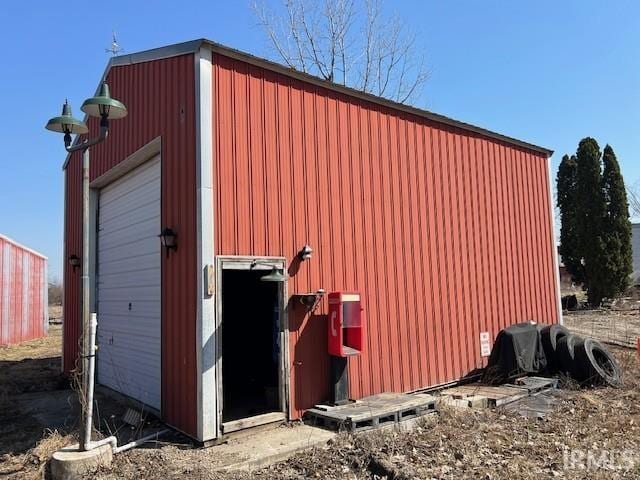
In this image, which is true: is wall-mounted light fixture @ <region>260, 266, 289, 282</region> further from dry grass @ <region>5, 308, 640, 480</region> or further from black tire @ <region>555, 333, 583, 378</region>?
black tire @ <region>555, 333, 583, 378</region>

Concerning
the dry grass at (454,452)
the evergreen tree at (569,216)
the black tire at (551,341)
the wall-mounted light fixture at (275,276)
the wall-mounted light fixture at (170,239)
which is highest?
the evergreen tree at (569,216)

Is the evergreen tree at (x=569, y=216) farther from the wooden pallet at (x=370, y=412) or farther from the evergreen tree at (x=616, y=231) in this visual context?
the wooden pallet at (x=370, y=412)

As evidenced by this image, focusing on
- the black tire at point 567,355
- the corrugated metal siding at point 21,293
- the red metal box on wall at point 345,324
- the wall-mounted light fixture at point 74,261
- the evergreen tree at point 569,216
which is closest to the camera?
the red metal box on wall at point 345,324

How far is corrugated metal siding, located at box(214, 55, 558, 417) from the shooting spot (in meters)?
6.58

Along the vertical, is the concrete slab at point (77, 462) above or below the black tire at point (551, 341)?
below

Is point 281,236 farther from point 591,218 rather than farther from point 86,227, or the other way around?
point 591,218

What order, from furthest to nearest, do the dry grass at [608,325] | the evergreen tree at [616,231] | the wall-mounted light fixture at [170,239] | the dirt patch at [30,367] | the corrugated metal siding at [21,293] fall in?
the evergreen tree at [616,231] → the corrugated metal siding at [21,293] → the dry grass at [608,325] → the dirt patch at [30,367] → the wall-mounted light fixture at [170,239]

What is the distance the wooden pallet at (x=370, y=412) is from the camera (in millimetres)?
Result: 6105

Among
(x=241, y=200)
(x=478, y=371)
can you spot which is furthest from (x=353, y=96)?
(x=478, y=371)

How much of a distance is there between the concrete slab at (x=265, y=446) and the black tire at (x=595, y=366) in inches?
183

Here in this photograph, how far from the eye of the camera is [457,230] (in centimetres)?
916

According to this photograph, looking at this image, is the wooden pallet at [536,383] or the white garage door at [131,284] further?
the wooden pallet at [536,383]

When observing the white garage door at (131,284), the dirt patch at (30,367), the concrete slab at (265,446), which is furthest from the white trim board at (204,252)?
the dirt patch at (30,367)

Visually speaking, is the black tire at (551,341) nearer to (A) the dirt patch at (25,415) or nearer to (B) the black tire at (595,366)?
(B) the black tire at (595,366)
